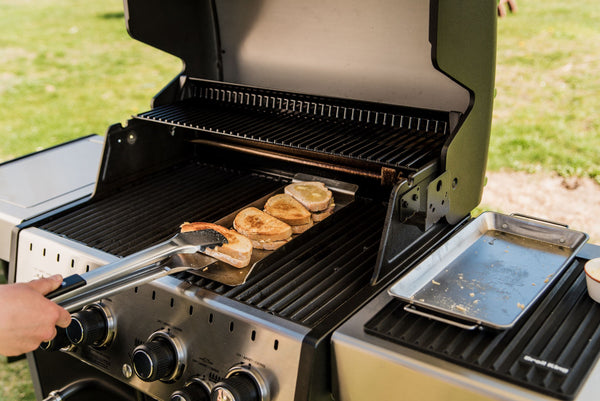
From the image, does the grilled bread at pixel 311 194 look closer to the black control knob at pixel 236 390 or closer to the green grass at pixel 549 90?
the black control knob at pixel 236 390

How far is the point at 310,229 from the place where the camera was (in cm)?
161

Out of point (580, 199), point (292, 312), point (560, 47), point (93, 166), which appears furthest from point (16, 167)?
point (560, 47)

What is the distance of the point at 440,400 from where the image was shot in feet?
3.60

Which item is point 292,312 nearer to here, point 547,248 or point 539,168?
point 547,248

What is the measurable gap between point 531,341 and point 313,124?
924 mm

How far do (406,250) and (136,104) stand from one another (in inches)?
193

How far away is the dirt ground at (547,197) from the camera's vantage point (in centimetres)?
393

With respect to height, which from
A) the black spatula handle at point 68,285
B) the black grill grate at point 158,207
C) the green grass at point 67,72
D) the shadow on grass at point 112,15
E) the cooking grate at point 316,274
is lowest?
the green grass at point 67,72

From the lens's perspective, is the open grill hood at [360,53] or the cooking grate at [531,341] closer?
the cooking grate at [531,341]

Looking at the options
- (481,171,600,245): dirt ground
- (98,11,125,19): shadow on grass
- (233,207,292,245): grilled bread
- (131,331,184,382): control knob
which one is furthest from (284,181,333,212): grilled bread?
(98,11,125,19): shadow on grass

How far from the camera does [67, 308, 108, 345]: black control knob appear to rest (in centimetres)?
143

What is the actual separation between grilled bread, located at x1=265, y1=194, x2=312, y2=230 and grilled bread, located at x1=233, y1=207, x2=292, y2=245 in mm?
29

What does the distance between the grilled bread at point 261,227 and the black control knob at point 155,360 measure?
35cm

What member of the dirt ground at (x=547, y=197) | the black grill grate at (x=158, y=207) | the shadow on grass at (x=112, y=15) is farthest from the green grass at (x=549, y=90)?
the shadow on grass at (x=112, y=15)
